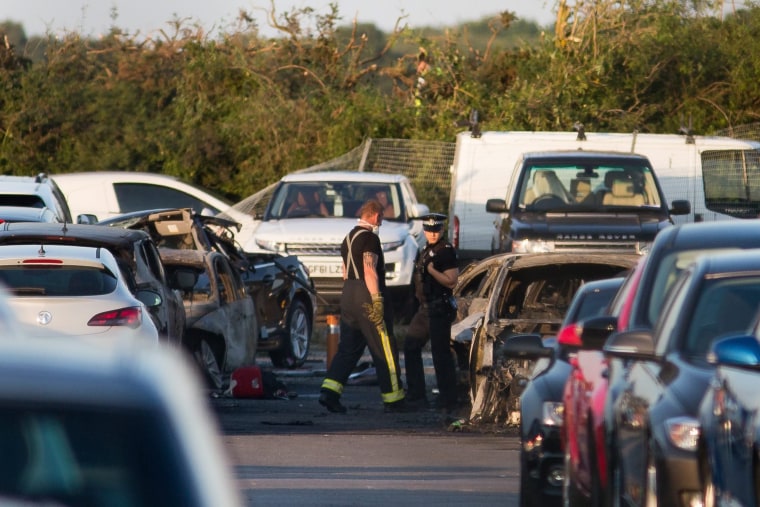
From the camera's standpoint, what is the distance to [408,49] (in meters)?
40.3

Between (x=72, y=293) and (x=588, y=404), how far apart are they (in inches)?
249

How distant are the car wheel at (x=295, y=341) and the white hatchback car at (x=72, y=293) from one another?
6697 millimetres

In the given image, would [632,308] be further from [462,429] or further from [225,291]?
[225,291]

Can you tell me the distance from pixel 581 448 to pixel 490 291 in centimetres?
760

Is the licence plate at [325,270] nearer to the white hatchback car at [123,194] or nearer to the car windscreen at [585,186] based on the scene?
the car windscreen at [585,186]

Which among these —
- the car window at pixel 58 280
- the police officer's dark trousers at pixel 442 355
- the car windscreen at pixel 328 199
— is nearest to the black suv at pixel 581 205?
the police officer's dark trousers at pixel 442 355

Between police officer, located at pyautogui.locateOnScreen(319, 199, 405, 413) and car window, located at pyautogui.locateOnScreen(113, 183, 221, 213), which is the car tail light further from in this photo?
car window, located at pyautogui.locateOnScreen(113, 183, 221, 213)

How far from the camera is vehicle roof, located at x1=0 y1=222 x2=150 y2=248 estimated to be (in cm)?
1435

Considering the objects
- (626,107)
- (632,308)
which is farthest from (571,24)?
(632,308)

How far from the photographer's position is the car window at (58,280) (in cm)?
1343

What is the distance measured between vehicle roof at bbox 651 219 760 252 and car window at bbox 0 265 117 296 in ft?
20.4

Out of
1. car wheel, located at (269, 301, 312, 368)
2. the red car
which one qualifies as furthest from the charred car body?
the red car

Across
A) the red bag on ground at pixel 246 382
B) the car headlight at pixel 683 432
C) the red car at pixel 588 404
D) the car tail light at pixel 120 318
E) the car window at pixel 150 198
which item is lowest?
the car window at pixel 150 198

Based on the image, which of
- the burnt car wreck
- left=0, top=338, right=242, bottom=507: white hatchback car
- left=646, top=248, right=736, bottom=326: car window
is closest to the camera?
left=0, top=338, right=242, bottom=507: white hatchback car
